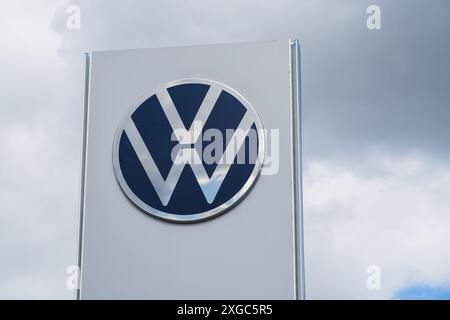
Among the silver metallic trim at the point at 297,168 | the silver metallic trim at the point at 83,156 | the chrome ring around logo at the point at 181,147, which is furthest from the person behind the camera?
the silver metallic trim at the point at 83,156

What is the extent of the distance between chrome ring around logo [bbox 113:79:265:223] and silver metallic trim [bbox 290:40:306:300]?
0.36m

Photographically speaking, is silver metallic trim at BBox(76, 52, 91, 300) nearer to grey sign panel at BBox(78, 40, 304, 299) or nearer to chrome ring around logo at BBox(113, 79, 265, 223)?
grey sign panel at BBox(78, 40, 304, 299)

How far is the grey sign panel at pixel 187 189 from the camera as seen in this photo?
7.34 m

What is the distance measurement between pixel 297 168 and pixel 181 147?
1.23 m

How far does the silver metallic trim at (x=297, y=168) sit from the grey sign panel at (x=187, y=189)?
1 cm

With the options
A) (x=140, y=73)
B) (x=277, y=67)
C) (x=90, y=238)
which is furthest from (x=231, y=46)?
(x=90, y=238)

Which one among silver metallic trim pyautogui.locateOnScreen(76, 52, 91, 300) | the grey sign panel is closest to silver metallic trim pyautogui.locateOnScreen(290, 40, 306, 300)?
the grey sign panel

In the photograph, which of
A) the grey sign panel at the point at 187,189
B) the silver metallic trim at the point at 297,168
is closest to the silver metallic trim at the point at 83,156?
the grey sign panel at the point at 187,189

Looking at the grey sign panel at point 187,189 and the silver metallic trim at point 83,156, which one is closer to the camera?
the grey sign panel at point 187,189

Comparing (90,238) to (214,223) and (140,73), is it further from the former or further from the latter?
(140,73)

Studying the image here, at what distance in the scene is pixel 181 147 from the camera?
7.68 m

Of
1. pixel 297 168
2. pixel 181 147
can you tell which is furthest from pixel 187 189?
pixel 297 168

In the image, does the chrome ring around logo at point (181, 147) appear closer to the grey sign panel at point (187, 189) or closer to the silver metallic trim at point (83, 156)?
the grey sign panel at point (187, 189)

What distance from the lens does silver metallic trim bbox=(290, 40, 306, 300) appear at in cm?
729
